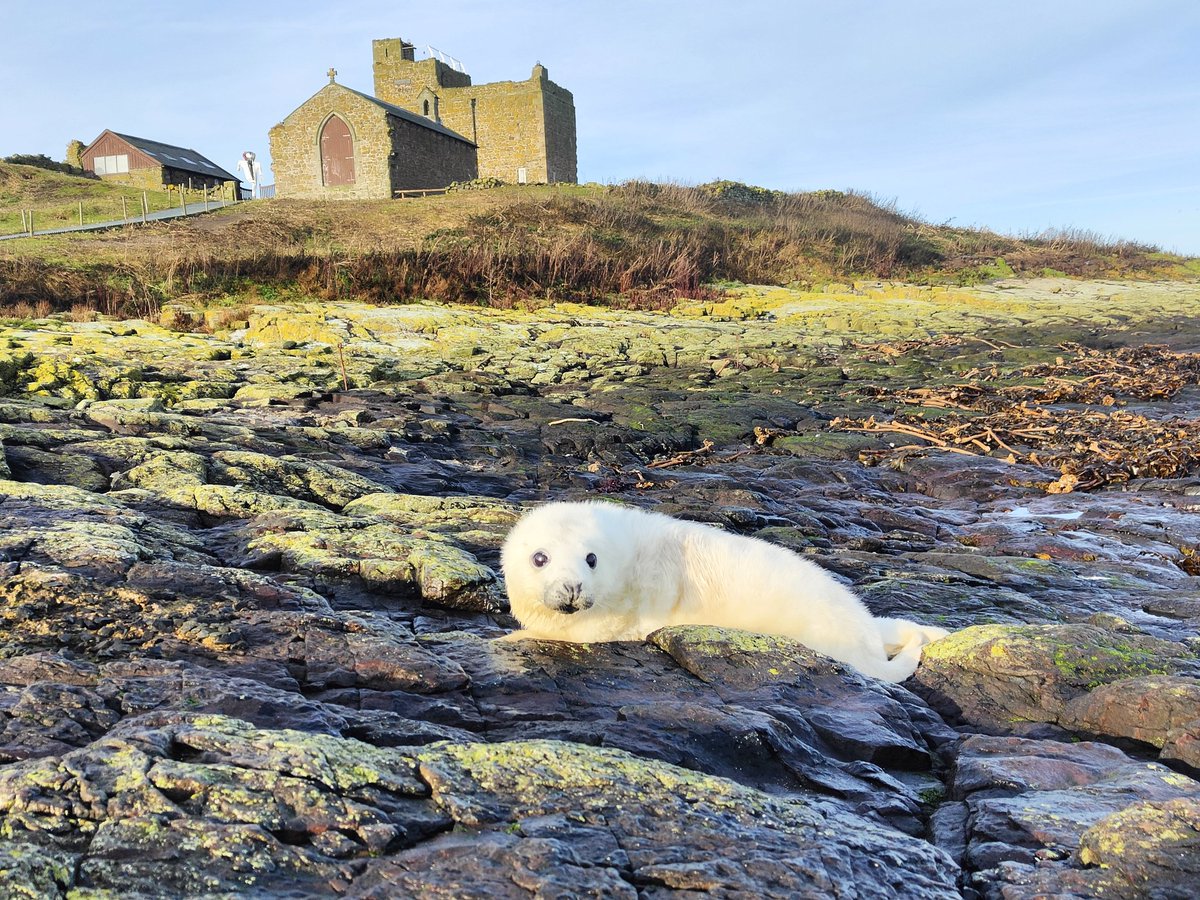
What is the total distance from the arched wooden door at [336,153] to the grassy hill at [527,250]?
205 inches

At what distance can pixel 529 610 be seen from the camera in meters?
4.05

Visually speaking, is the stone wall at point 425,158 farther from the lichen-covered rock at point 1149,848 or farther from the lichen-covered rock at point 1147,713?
the lichen-covered rock at point 1149,848

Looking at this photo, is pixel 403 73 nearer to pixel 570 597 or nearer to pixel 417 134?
pixel 417 134

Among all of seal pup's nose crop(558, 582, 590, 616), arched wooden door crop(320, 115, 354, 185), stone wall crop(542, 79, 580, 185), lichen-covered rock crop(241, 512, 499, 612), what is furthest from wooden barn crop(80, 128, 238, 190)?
seal pup's nose crop(558, 582, 590, 616)

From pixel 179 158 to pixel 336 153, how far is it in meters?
21.4

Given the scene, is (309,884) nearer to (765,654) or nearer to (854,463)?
(765,654)

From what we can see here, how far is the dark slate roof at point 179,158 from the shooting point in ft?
186

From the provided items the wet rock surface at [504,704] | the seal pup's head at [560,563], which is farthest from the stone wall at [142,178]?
the seal pup's head at [560,563]

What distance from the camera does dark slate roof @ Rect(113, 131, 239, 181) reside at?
56594mm

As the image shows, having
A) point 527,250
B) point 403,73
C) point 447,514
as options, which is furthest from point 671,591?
point 403,73

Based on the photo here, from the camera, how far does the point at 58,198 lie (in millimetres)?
Result: 42094

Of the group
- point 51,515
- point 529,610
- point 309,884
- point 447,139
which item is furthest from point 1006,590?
point 447,139

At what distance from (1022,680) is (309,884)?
117 inches

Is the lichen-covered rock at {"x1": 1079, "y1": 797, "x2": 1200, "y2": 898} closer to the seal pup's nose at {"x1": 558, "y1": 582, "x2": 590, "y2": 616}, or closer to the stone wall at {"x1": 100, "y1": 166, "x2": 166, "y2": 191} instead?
the seal pup's nose at {"x1": 558, "y1": 582, "x2": 590, "y2": 616}
